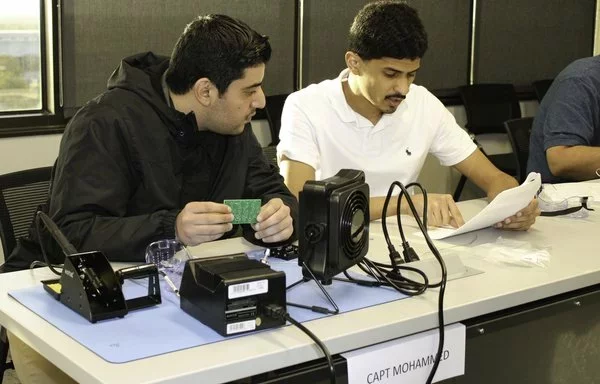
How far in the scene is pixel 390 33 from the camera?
247 cm

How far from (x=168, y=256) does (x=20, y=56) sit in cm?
226

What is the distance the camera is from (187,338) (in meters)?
1.40

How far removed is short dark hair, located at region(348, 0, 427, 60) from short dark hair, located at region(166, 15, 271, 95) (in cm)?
49

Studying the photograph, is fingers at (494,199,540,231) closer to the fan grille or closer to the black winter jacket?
the black winter jacket

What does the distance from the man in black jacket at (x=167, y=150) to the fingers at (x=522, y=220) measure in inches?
22.6

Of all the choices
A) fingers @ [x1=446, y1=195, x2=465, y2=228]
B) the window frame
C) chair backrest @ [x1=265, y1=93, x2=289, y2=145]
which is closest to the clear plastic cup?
fingers @ [x1=446, y1=195, x2=465, y2=228]

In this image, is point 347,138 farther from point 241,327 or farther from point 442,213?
point 241,327

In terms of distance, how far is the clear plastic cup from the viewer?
69.8 inches

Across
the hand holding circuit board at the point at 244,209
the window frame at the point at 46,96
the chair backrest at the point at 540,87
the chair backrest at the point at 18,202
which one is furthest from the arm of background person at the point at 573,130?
the chair backrest at the point at 540,87

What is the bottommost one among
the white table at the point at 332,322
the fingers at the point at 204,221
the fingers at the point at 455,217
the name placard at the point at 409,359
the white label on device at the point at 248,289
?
the name placard at the point at 409,359

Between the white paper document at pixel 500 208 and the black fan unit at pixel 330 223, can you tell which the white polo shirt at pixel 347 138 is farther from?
the black fan unit at pixel 330 223

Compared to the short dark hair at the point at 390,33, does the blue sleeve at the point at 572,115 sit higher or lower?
lower

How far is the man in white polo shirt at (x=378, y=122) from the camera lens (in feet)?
8.20

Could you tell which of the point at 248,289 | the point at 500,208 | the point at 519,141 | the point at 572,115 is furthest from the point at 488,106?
the point at 248,289
